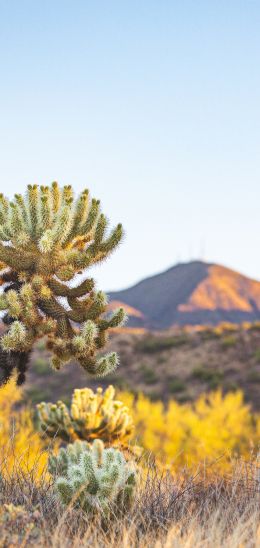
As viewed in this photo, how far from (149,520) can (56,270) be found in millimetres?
2326

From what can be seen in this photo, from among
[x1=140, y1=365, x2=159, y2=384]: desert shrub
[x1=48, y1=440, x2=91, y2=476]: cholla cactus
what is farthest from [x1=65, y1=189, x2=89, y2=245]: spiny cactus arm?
[x1=140, y1=365, x2=159, y2=384]: desert shrub

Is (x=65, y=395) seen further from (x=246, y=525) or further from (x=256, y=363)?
(x=246, y=525)

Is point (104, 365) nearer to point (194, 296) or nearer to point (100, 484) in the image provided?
point (100, 484)

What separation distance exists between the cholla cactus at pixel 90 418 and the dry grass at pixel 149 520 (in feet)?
7.22

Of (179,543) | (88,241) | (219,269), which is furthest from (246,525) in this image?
(219,269)

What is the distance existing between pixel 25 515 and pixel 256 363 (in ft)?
94.4

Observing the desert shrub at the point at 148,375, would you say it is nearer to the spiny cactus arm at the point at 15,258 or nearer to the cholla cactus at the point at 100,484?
the spiny cactus arm at the point at 15,258

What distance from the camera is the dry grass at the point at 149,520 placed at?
16.1 feet

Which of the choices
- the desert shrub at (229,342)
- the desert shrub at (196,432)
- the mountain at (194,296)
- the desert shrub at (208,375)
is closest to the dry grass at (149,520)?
the desert shrub at (196,432)

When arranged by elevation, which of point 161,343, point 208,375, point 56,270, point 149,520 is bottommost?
point 149,520

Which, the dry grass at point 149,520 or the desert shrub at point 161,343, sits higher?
the desert shrub at point 161,343

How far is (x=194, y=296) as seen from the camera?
130 metres

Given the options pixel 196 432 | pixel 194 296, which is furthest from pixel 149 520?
pixel 194 296

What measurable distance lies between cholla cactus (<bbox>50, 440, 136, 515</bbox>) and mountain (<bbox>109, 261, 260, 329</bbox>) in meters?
111
